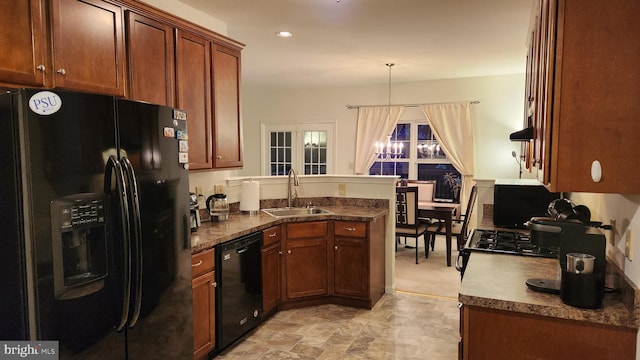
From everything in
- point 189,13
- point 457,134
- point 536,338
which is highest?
point 189,13

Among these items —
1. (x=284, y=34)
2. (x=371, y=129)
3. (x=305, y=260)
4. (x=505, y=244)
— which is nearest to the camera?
(x=505, y=244)

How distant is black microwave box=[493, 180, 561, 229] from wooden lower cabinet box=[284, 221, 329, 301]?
57.9 inches

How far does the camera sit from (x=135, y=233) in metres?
1.82

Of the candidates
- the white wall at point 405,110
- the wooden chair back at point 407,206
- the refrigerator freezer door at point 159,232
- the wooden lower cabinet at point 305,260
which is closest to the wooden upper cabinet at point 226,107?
the wooden lower cabinet at point 305,260

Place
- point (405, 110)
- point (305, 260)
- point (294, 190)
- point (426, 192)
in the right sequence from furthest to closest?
point (405, 110), point (426, 192), point (294, 190), point (305, 260)

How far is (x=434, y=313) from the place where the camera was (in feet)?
12.3

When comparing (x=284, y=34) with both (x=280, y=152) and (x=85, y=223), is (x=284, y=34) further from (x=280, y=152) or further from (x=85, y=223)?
(x=280, y=152)

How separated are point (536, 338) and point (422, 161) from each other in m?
5.58

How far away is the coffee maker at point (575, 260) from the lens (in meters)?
1.60

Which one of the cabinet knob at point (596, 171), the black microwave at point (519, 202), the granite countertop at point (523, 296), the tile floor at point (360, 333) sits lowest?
the tile floor at point (360, 333)

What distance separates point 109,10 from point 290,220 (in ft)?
6.66

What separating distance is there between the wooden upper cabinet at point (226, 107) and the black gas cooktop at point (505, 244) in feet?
6.44

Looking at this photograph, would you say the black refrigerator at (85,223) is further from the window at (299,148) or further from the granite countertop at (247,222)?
the window at (299,148)

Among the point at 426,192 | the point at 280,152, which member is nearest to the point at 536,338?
the point at 426,192
